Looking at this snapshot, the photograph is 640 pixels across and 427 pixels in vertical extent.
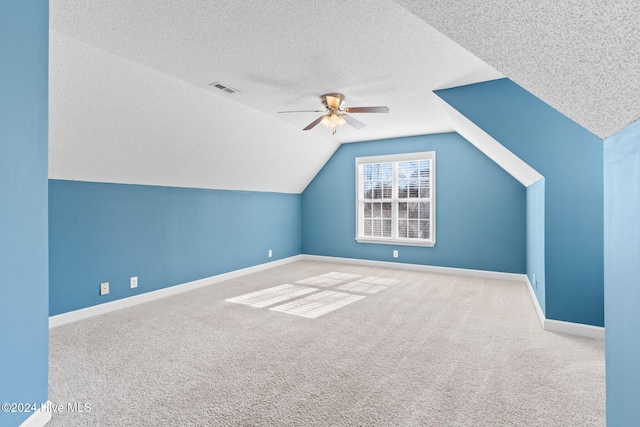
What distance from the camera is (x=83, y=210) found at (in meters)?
3.60

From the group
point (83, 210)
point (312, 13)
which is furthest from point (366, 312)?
point (83, 210)

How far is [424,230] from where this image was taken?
6.16 metres

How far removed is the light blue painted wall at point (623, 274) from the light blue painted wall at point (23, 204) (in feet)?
8.55

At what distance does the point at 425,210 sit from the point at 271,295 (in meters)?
3.37

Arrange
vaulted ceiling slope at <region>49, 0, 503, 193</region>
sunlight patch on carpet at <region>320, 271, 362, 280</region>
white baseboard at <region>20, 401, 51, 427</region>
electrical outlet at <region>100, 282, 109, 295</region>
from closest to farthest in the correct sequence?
white baseboard at <region>20, 401, 51, 427</region> → vaulted ceiling slope at <region>49, 0, 503, 193</region> → electrical outlet at <region>100, 282, 109, 295</region> → sunlight patch on carpet at <region>320, 271, 362, 280</region>

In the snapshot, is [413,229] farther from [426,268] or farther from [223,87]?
[223,87]

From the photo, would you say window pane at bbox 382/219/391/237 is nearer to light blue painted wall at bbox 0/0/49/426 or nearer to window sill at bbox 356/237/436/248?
window sill at bbox 356/237/436/248

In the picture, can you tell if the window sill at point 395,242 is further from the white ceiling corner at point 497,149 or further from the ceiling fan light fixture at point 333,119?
the ceiling fan light fixture at point 333,119

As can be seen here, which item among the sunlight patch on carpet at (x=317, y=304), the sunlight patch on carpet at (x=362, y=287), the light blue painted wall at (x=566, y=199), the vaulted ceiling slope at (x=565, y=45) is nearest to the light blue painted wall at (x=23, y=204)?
the vaulted ceiling slope at (x=565, y=45)

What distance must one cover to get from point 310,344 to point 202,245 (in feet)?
9.39

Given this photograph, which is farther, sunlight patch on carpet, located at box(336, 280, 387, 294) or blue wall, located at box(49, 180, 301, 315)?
sunlight patch on carpet, located at box(336, 280, 387, 294)

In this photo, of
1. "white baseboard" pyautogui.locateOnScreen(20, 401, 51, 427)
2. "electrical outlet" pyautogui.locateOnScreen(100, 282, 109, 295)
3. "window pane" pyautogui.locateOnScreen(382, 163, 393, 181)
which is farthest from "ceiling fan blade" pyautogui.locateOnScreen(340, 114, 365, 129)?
"white baseboard" pyautogui.locateOnScreen(20, 401, 51, 427)

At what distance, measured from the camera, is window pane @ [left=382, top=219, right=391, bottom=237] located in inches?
258

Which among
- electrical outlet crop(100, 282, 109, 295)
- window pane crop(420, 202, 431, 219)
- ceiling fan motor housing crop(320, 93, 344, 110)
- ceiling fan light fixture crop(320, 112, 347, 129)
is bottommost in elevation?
electrical outlet crop(100, 282, 109, 295)
